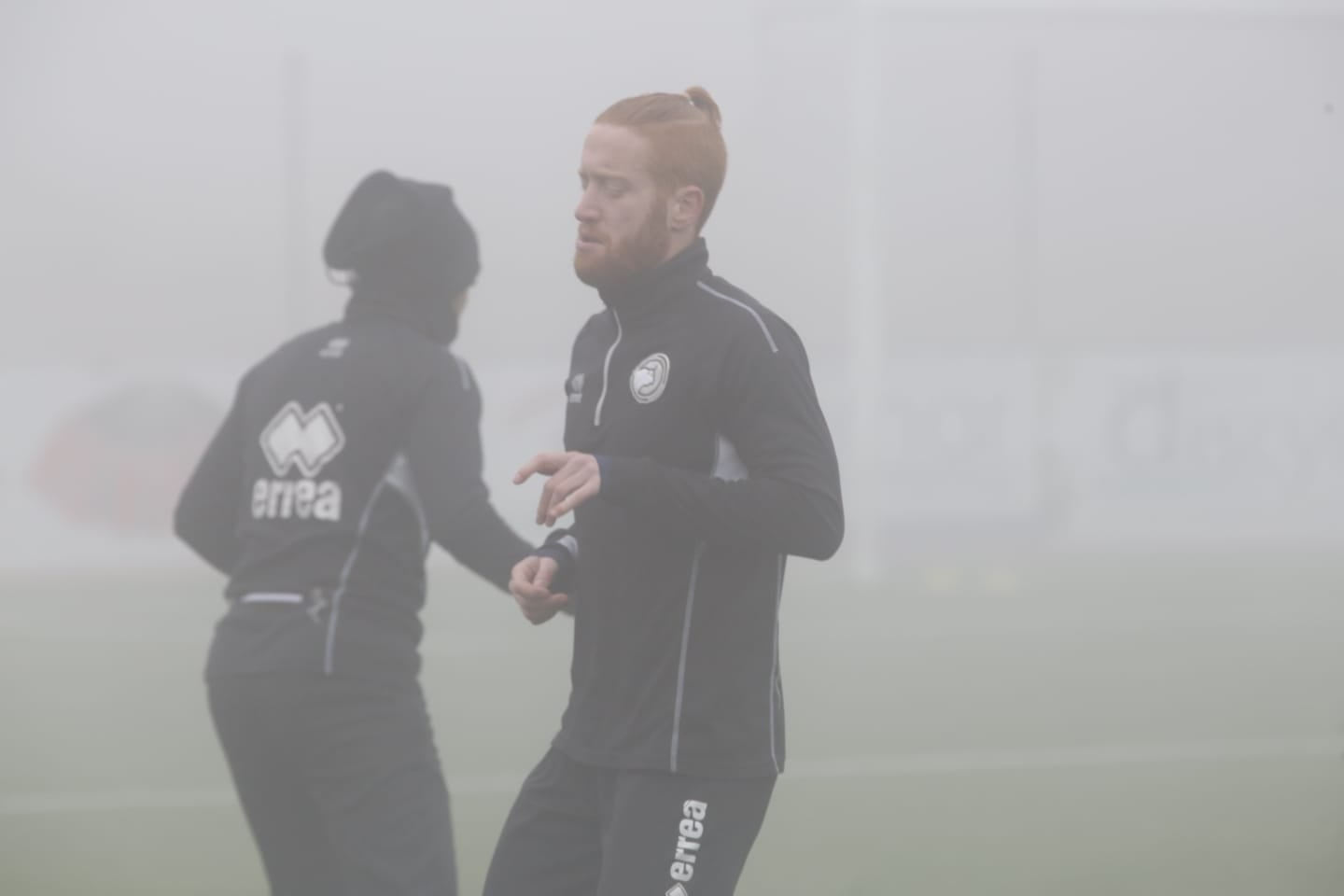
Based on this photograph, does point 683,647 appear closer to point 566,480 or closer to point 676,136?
point 566,480

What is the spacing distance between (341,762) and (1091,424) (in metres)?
7.41

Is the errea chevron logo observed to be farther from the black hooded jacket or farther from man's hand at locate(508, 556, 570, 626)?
man's hand at locate(508, 556, 570, 626)

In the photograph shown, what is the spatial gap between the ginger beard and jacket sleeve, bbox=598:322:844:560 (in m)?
0.14

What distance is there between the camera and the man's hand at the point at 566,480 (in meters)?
1.56

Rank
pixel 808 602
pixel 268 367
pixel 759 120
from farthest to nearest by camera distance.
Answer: pixel 808 602, pixel 759 120, pixel 268 367

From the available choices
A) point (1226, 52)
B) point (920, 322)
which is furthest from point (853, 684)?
point (1226, 52)

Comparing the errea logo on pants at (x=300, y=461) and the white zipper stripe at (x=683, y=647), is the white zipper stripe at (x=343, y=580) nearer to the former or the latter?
the errea logo on pants at (x=300, y=461)

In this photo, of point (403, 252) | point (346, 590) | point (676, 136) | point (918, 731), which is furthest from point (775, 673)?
point (918, 731)

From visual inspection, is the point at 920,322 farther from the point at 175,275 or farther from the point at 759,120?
the point at 175,275

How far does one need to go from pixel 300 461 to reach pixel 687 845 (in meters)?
0.84

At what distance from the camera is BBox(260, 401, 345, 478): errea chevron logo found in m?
2.21

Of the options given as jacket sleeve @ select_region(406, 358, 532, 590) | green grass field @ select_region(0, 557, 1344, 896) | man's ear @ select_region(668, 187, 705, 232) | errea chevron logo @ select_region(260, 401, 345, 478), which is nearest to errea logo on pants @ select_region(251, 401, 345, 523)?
errea chevron logo @ select_region(260, 401, 345, 478)

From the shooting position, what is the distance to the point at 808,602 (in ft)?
31.9

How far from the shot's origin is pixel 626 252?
1.73 m
